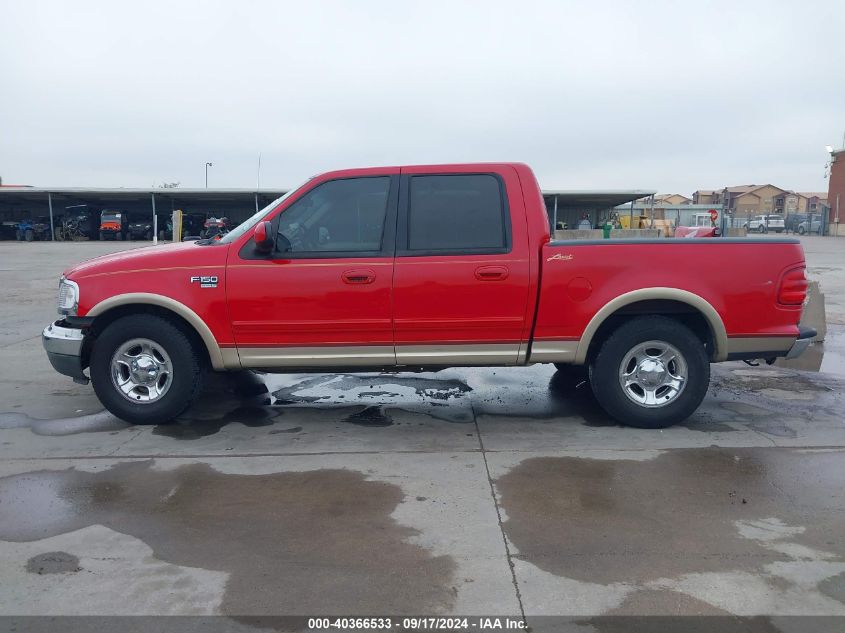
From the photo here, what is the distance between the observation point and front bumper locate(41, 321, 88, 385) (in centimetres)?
531

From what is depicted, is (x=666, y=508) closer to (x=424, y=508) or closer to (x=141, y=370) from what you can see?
(x=424, y=508)

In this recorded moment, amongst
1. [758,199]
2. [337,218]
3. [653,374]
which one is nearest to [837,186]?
[758,199]

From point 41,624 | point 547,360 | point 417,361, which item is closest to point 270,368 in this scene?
point 417,361

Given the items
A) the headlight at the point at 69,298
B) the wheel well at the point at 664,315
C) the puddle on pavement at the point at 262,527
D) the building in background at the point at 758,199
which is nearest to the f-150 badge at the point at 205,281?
the headlight at the point at 69,298

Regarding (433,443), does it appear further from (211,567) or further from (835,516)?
(835,516)

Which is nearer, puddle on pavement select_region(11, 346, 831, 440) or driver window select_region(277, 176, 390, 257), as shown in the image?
driver window select_region(277, 176, 390, 257)

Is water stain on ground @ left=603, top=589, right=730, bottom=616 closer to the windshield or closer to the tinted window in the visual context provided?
the tinted window

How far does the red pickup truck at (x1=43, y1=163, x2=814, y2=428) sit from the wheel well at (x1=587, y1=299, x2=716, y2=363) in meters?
0.02

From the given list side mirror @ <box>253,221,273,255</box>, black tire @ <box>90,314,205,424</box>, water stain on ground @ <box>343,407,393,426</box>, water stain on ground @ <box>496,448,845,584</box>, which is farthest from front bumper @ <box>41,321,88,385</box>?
water stain on ground @ <box>496,448,845,584</box>

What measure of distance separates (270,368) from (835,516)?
3922 millimetres

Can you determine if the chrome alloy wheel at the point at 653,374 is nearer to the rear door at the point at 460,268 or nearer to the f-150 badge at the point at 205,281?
the rear door at the point at 460,268

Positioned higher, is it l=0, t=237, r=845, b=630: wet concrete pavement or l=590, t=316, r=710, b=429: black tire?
l=590, t=316, r=710, b=429: black tire

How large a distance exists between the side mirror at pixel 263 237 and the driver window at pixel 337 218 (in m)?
0.13

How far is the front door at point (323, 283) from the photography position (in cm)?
513
